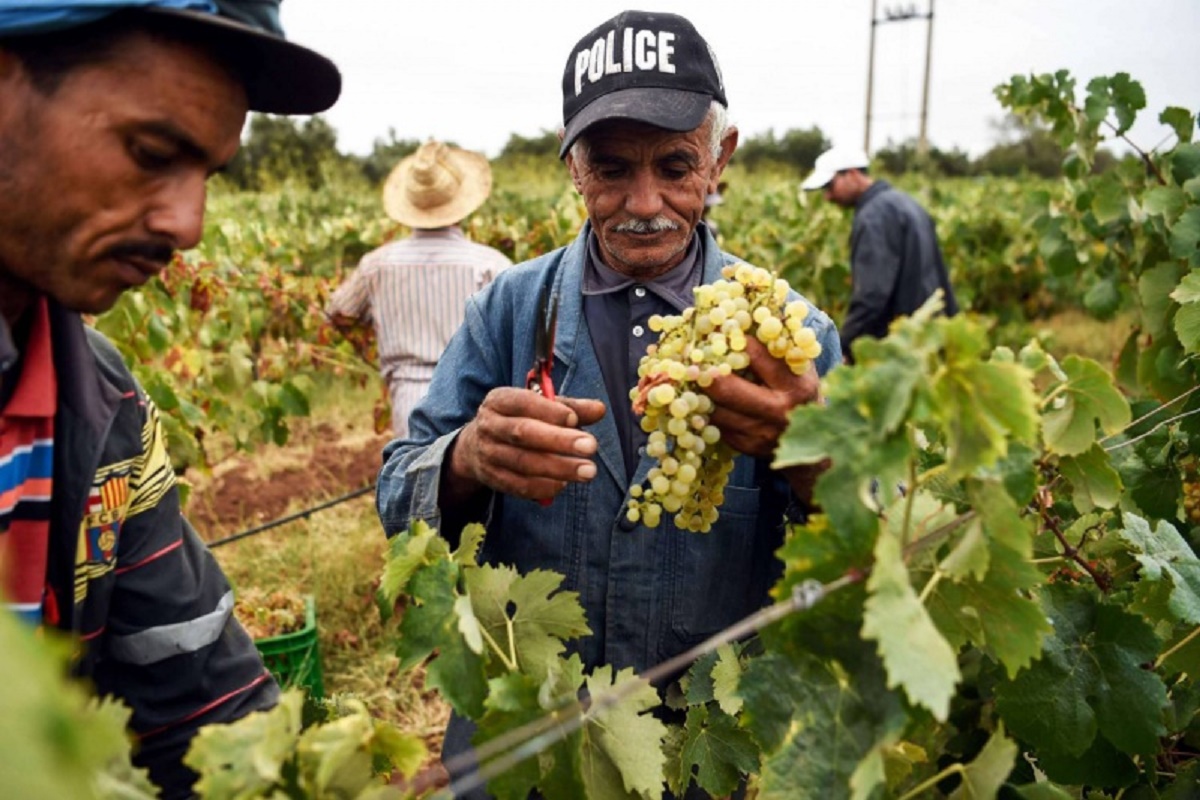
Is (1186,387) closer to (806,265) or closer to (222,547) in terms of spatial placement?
(222,547)

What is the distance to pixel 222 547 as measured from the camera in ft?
19.2

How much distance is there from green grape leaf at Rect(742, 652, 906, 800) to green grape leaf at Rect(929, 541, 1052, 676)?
0.51 feet

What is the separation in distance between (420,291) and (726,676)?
3.83m

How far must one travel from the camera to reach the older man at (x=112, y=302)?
114 centimetres

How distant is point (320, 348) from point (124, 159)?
5293 millimetres

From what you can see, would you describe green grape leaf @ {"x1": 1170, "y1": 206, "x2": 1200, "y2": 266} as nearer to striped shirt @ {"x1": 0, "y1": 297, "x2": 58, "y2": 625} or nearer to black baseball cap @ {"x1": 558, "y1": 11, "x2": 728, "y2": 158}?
black baseball cap @ {"x1": 558, "y1": 11, "x2": 728, "y2": 158}

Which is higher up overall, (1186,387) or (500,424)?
(500,424)

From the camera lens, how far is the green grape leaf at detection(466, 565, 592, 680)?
1357 millimetres

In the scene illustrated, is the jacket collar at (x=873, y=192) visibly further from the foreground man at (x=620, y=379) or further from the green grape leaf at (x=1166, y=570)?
the green grape leaf at (x=1166, y=570)

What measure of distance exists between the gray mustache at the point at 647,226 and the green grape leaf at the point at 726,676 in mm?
823

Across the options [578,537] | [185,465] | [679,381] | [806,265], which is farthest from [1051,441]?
[806,265]

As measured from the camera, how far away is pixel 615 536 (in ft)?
6.30

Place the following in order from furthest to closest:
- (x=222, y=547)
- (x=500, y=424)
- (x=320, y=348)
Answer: (x=320, y=348), (x=222, y=547), (x=500, y=424)

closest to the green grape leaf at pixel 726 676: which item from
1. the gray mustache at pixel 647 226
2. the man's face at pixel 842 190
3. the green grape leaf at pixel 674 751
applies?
the green grape leaf at pixel 674 751
